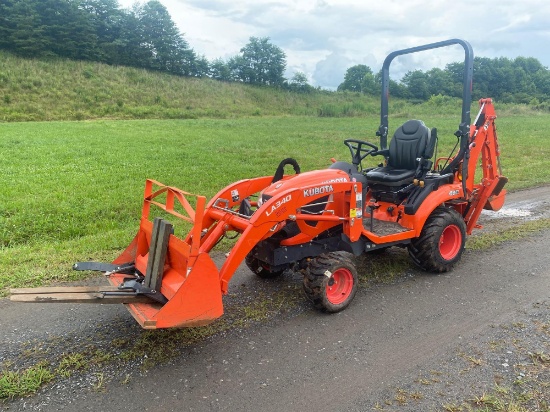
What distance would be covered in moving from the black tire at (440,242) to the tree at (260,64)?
42353 mm

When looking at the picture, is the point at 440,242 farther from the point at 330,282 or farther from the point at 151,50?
the point at 151,50

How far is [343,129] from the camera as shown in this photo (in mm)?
22344

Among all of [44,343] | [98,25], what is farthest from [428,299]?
[98,25]

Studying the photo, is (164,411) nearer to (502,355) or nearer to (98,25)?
(502,355)

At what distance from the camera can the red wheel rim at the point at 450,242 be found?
210 inches

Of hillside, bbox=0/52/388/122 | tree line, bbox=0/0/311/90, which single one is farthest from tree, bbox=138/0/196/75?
hillside, bbox=0/52/388/122

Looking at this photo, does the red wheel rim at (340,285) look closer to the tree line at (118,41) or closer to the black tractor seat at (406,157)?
the black tractor seat at (406,157)

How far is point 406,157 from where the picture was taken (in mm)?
5477

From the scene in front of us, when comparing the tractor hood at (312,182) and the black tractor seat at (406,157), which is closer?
the tractor hood at (312,182)

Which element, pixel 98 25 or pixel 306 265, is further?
pixel 98 25

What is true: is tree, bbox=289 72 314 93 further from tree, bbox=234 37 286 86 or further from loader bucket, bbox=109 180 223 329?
loader bucket, bbox=109 180 223 329

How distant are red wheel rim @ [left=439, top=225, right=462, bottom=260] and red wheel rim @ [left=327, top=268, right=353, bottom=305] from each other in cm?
155

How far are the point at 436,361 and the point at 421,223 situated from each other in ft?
6.08

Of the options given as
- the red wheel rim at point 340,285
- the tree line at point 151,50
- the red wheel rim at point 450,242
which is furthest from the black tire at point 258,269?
the tree line at point 151,50
